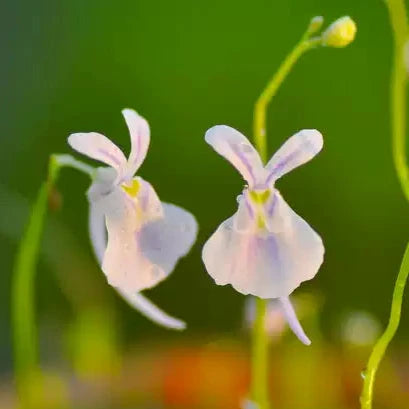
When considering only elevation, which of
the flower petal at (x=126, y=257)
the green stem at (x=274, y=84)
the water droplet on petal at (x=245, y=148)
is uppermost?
the green stem at (x=274, y=84)

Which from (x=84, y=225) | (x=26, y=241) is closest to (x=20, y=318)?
(x=26, y=241)

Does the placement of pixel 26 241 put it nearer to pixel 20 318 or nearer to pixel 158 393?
pixel 20 318

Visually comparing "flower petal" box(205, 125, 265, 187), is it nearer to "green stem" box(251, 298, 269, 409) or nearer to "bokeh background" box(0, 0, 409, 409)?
"green stem" box(251, 298, 269, 409)

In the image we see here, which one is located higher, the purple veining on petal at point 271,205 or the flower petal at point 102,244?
the purple veining on petal at point 271,205

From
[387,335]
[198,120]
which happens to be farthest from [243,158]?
[198,120]

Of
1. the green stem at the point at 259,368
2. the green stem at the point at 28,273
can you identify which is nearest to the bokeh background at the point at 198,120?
the green stem at the point at 28,273

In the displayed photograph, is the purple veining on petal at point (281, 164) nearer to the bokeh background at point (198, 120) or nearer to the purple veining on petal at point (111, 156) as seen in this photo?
the purple veining on petal at point (111, 156)

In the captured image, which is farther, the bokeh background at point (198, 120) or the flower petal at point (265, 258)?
the bokeh background at point (198, 120)
